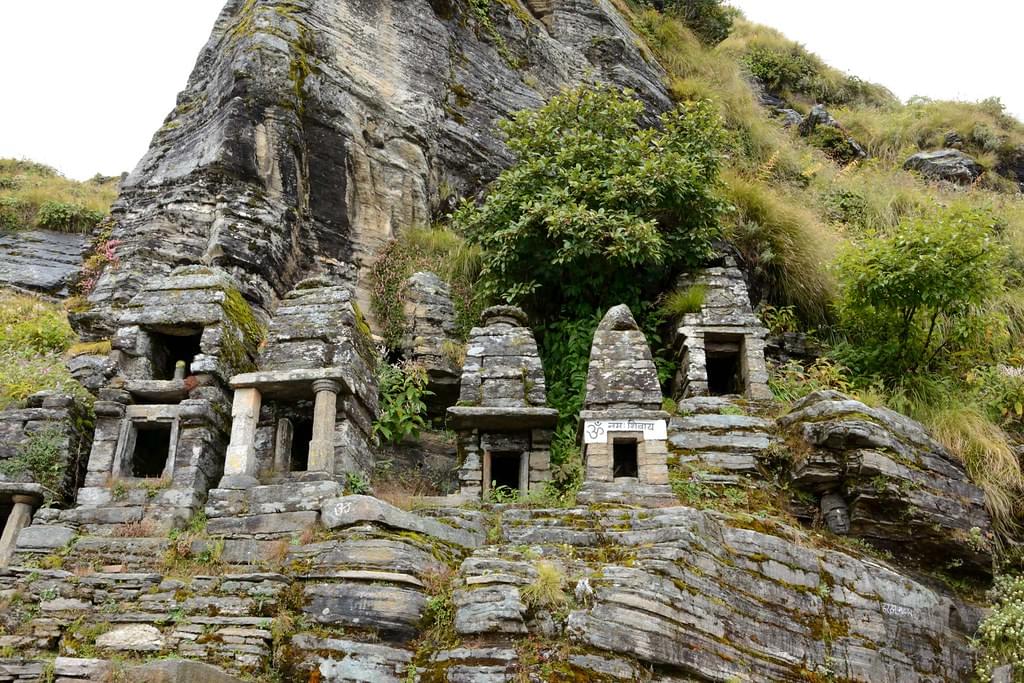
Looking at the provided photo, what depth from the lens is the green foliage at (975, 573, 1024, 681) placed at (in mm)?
10047

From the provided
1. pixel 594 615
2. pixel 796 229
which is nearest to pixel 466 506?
pixel 594 615

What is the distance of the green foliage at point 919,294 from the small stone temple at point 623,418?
13.8 ft

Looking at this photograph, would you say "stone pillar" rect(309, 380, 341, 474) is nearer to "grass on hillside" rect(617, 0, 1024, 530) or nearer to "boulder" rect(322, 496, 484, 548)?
"boulder" rect(322, 496, 484, 548)

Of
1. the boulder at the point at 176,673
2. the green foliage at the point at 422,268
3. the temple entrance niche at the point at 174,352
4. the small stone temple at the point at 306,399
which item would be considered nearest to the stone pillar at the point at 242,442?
the small stone temple at the point at 306,399

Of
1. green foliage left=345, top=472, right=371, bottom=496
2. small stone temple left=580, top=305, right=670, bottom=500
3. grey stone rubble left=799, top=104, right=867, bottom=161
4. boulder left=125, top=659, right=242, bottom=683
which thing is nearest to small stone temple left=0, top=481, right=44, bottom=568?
green foliage left=345, top=472, right=371, bottom=496

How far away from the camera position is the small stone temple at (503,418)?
12.1 meters

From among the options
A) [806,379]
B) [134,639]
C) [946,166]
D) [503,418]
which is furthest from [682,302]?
[946,166]

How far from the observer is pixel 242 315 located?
12.7 metres

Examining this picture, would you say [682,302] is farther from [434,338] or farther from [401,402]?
[401,402]

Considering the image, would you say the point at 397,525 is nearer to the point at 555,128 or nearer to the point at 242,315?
the point at 242,315

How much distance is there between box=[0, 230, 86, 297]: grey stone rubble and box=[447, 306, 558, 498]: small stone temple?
36.6 ft

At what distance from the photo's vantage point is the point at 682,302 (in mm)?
14500

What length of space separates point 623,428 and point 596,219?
4.29 meters

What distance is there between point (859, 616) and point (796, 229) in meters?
8.53
